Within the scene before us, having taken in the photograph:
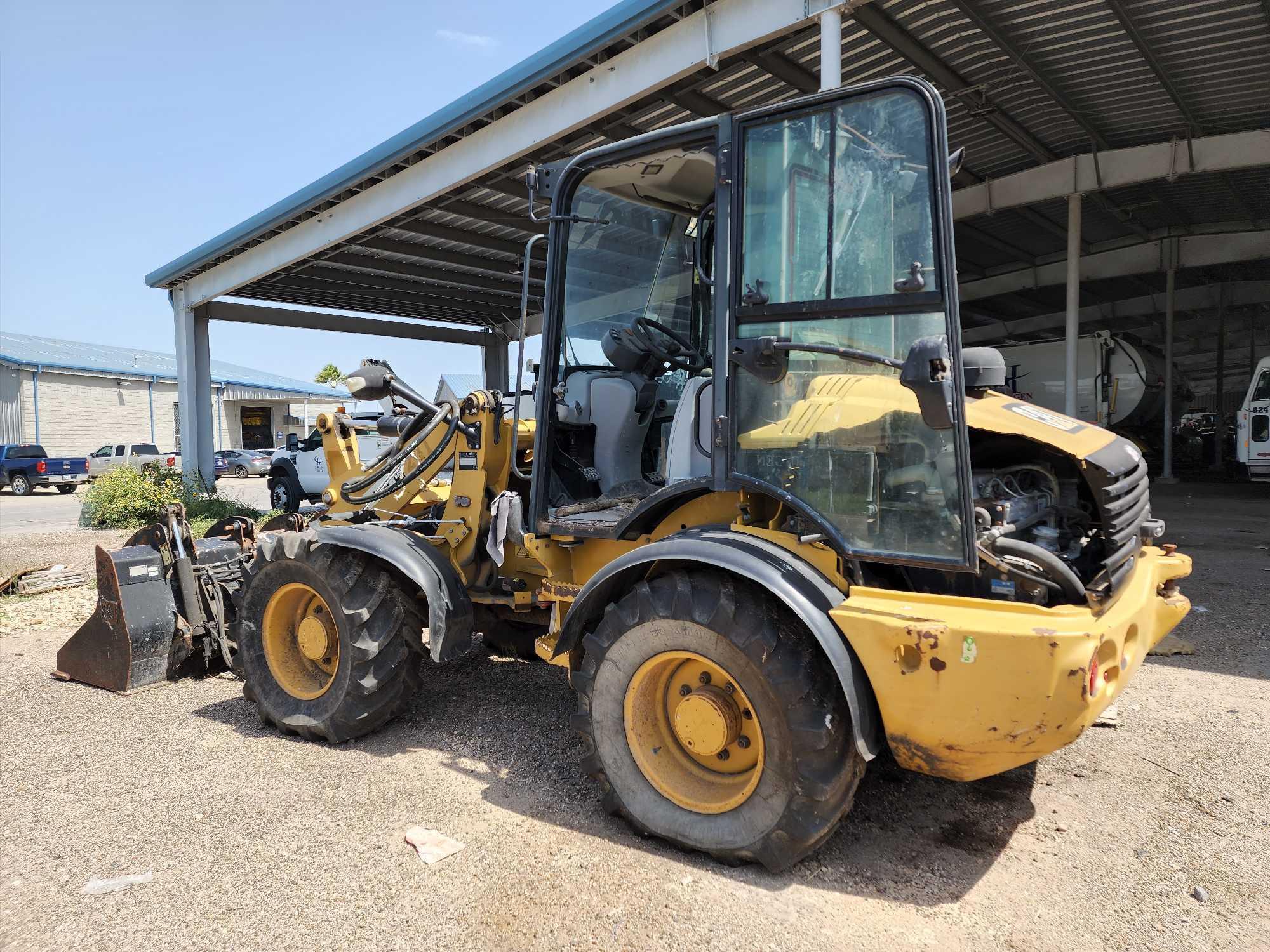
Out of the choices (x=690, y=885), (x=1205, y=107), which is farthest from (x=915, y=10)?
(x=690, y=885)

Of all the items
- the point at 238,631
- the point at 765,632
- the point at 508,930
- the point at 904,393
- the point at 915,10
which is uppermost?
the point at 915,10

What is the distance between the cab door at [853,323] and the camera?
101 inches

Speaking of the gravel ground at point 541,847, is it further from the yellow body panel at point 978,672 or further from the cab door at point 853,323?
the cab door at point 853,323

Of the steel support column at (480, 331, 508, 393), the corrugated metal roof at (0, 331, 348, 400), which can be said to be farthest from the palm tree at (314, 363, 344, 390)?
the steel support column at (480, 331, 508, 393)

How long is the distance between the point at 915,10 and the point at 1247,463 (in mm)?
13081

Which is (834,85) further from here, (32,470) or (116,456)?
(116,456)

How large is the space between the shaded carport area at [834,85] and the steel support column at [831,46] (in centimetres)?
2

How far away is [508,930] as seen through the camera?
8.26ft

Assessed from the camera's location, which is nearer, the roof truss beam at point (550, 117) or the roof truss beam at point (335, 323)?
the roof truss beam at point (550, 117)

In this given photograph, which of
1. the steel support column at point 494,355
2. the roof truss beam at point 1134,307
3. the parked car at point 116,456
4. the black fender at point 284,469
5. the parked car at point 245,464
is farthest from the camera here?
the parked car at point 245,464

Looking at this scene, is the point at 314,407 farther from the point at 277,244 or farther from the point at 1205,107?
the point at 1205,107

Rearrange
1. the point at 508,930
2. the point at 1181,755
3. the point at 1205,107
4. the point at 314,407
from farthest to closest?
the point at 314,407 < the point at 1205,107 < the point at 1181,755 < the point at 508,930

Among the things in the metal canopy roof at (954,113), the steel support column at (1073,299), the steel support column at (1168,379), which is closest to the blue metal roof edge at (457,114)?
the metal canopy roof at (954,113)

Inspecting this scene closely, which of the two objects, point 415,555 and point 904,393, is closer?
point 904,393
